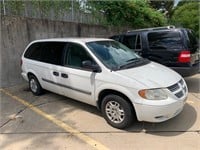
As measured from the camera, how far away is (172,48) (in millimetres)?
6414

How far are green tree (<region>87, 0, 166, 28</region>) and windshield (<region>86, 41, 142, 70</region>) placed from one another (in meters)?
6.46

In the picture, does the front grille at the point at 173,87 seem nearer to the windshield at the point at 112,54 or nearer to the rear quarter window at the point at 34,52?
the windshield at the point at 112,54

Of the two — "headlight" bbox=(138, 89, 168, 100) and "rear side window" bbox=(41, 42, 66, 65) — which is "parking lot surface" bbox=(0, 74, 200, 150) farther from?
"rear side window" bbox=(41, 42, 66, 65)

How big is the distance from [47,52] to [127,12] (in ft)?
24.6

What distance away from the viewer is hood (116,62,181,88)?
4.15 m

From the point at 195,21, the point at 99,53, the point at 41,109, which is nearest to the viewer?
the point at 99,53

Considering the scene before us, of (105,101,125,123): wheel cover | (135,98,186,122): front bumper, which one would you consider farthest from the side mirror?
(135,98,186,122): front bumper

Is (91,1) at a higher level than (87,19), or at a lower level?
higher

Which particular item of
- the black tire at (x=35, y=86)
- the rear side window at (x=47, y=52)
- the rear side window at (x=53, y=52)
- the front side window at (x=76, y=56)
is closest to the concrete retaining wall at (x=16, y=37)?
the rear side window at (x=47, y=52)

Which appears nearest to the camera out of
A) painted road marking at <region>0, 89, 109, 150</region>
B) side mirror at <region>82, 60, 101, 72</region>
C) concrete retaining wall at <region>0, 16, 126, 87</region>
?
painted road marking at <region>0, 89, 109, 150</region>

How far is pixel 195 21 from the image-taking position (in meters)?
20.6

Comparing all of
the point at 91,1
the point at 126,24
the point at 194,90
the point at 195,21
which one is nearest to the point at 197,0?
the point at 195,21

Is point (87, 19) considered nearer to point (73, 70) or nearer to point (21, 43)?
point (21, 43)

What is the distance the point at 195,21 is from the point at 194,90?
15753 millimetres
